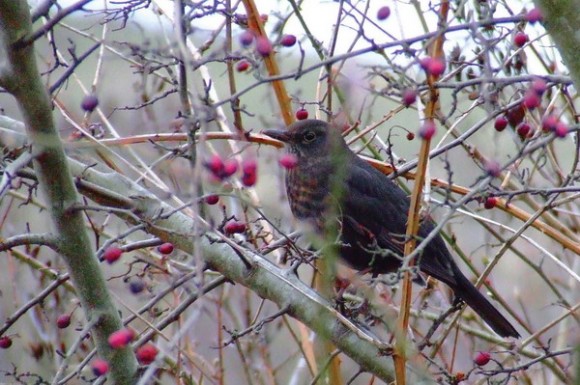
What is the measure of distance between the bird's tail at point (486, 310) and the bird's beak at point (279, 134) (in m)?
0.97

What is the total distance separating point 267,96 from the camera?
3334 millimetres

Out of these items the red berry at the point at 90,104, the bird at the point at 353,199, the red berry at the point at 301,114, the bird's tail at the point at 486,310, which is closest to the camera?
the red berry at the point at 90,104

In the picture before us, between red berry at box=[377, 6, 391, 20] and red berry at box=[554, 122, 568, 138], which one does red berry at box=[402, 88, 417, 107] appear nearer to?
red berry at box=[554, 122, 568, 138]

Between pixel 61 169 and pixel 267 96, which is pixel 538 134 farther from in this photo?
pixel 61 169

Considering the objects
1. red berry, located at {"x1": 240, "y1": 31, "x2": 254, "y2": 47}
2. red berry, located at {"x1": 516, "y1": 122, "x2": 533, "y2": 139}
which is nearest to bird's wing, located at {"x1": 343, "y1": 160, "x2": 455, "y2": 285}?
red berry, located at {"x1": 516, "y1": 122, "x2": 533, "y2": 139}

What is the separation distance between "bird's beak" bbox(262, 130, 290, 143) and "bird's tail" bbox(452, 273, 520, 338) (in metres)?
0.97

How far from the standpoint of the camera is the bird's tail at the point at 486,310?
11.6 feet

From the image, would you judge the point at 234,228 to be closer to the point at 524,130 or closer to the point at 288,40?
the point at 288,40

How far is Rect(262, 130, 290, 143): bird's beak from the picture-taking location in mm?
3594

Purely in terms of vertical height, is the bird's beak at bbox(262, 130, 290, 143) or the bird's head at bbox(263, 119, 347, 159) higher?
the bird's head at bbox(263, 119, 347, 159)

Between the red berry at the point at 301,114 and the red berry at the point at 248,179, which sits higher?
the red berry at the point at 301,114

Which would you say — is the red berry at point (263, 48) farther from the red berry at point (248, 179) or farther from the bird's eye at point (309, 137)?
the bird's eye at point (309, 137)

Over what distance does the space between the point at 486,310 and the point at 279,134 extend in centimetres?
115

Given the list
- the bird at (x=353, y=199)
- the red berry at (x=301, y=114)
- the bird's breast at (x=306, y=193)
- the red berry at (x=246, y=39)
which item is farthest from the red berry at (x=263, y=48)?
the bird's breast at (x=306, y=193)
